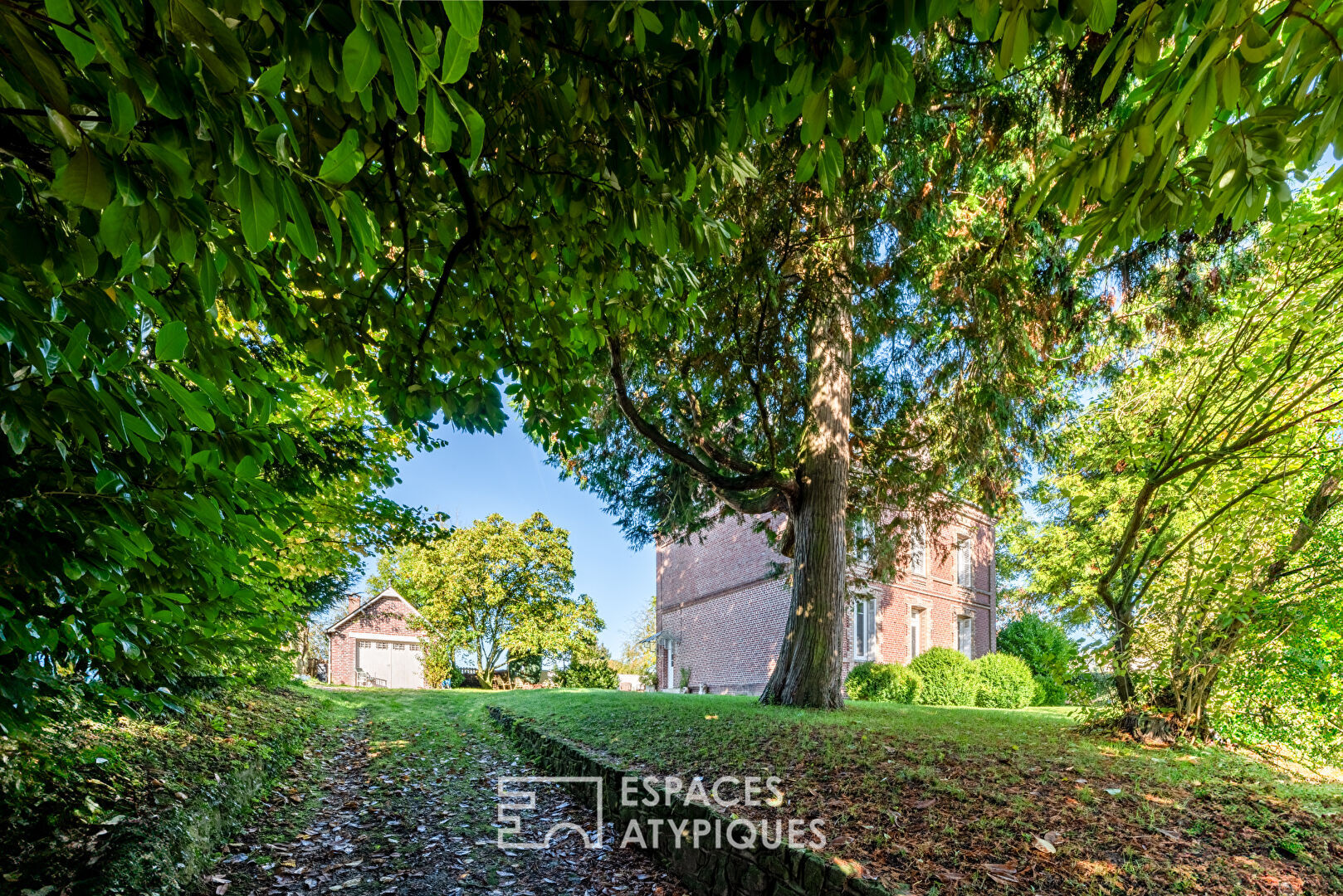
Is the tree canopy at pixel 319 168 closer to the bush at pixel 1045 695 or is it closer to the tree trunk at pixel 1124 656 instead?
the tree trunk at pixel 1124 656

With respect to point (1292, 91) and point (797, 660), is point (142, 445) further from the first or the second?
point (797, 660)

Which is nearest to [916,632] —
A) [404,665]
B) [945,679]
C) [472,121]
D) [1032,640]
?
[945,679]

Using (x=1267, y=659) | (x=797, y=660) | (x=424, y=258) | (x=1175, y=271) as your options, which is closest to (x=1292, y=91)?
(x=424, y=258)

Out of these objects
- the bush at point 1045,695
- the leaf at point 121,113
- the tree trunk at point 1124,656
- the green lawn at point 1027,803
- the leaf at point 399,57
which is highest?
the leaf at point 399,57

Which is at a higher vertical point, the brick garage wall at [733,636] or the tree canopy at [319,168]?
the tree canopy at [319,168]

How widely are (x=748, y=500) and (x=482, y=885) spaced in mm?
7061

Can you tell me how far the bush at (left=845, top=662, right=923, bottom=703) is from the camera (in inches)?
641

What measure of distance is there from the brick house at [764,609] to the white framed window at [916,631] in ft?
0.09

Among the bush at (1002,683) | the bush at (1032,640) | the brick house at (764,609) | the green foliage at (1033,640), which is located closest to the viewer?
the bush at (1002,683)

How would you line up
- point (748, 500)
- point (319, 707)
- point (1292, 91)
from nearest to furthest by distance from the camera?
point (1292, 91), point (748, 500), point (319, 707)

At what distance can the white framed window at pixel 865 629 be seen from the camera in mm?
19766

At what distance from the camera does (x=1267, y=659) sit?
5.94 metres
